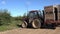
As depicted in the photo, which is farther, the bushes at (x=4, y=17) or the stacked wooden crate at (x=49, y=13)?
the bushes at (x=4, y=17)

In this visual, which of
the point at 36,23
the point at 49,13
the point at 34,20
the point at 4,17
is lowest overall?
the point at 36,23

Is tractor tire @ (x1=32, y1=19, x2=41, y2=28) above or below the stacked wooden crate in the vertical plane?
below

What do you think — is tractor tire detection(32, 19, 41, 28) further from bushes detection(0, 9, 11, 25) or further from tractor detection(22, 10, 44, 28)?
bushes detection(0, 9, 11, 25)

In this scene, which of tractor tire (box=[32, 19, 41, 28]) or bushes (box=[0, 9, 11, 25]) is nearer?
tractor tire (box=[32, 19, 41, 28])

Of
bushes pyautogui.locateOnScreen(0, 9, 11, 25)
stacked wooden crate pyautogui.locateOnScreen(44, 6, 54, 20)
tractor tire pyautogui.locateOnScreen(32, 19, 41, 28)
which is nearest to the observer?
stacked wooden crate pyautogui.locateOnScreen(44, 6, 54, 20)

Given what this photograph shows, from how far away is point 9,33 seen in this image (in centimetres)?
1672

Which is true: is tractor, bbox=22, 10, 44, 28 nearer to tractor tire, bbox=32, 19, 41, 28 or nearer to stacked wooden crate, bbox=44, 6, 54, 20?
tractor tire, bbox=32, 19, 41, 28

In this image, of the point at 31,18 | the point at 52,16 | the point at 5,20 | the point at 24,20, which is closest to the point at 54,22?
the point at 52,16

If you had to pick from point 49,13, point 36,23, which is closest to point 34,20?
point 36,23

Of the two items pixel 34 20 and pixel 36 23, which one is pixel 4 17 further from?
pixel 36 23

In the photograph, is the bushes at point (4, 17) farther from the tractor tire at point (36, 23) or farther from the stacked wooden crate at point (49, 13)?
the stacked wooden crate at point (49, 13)

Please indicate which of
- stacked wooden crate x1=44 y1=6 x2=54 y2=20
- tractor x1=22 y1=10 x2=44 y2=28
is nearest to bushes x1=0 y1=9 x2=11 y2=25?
tractor x1=22 y1=10 x2=44 y2=28

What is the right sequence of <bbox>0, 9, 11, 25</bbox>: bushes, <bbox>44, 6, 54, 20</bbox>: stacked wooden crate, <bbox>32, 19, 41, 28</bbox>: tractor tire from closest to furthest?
<bbox>44, 6, 54, 20</bbox>: stacked wooden crate, <bbox>32, 19, 41, 28</bbox>: tractor tire, <bbox>0, 9, 11, 25</bbox>: bushes

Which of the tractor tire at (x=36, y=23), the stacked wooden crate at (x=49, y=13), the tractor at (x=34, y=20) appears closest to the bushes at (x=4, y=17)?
the tractor at (x=34, y=20)
